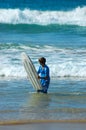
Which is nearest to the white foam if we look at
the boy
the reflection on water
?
the boy

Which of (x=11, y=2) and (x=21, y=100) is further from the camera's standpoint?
(x=11, y=2)

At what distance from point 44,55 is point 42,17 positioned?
11.4 meters

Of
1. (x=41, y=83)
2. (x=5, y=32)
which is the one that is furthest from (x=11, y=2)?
(x=41, y=83)

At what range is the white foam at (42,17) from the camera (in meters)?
28.5

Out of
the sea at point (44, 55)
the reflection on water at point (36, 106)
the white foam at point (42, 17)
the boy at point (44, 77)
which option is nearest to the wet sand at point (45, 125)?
the sea at point (44, 55)

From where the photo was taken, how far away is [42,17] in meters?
29.5

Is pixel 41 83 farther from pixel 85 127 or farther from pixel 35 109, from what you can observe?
pixel 85 127

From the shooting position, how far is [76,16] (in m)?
30.5

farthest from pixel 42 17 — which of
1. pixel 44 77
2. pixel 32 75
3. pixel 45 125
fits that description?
pixel 45 125

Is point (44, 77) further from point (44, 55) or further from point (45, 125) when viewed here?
point (44, 55)

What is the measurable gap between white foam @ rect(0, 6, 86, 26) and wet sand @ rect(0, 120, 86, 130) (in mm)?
19335

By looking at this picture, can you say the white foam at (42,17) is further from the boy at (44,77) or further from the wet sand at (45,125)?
the wet sand at (45,125)

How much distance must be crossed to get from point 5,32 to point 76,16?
6880mm

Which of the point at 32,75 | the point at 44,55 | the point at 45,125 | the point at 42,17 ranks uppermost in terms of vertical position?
the point at 45,125
